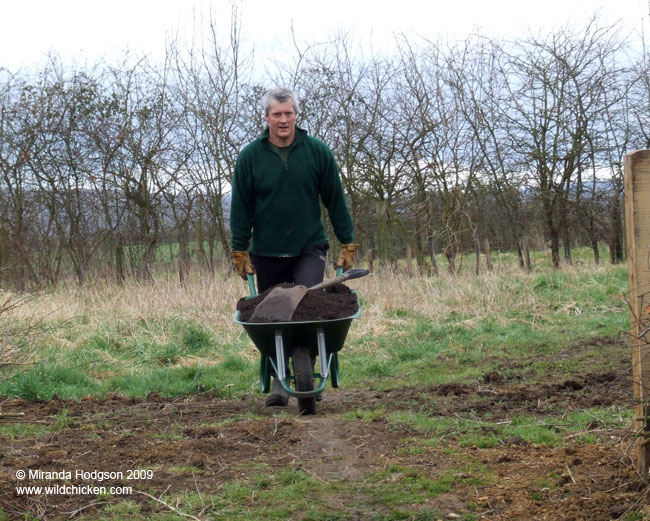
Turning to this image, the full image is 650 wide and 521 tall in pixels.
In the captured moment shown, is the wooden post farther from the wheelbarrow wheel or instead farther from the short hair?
the short hair

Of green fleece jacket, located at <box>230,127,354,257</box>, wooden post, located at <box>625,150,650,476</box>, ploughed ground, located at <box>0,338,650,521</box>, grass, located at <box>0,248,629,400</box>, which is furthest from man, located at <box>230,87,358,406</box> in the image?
wooden post, located at <box>625,150,650,476</box>

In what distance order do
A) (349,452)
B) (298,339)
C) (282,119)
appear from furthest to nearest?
(282,119) → (298,339) → (349,452)

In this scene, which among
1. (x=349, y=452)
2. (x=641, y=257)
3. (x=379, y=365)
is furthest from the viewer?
(x=379, y=365)

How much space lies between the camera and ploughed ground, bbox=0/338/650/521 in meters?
2.58

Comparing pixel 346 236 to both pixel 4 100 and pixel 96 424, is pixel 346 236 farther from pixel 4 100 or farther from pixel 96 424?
pixel 4 100

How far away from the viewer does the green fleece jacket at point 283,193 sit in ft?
14.3

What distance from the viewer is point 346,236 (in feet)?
15.1

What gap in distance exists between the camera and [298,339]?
4.11 m

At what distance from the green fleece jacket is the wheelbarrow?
62cm

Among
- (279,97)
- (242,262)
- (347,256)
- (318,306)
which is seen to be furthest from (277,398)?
(279,97)

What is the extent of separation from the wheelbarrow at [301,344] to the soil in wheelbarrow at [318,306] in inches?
1.5

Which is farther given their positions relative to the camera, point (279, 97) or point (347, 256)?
point (347, 256)

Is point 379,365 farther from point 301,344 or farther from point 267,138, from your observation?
point 267,138

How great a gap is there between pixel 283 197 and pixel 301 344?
0.92m
